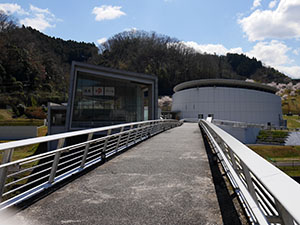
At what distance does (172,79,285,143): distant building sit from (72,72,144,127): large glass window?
3319 cm

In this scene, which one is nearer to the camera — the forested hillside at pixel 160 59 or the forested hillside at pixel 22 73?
the forested hillside at pixel 22 73

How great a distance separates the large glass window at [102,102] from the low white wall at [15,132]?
1477 cm

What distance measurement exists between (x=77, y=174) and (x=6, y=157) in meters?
2.61

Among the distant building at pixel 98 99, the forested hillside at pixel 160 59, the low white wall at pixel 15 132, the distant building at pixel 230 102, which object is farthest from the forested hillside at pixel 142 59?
the distant building at pixel 98 99

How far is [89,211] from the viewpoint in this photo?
3.51m

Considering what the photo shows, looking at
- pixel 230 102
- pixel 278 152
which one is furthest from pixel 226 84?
pixel 278 152

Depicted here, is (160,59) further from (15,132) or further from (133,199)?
(133,199)

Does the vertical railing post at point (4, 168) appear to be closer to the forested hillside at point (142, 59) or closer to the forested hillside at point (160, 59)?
the forested hillside at point (142, 59)

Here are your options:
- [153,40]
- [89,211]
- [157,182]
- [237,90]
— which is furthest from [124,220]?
[153,40]

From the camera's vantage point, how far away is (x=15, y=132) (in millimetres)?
33500

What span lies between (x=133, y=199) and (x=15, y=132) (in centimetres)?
3588

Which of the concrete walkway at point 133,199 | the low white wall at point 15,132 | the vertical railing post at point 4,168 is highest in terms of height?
the vertical railing post at point 4,168

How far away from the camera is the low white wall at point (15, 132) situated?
108 ft

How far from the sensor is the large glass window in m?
24.3
